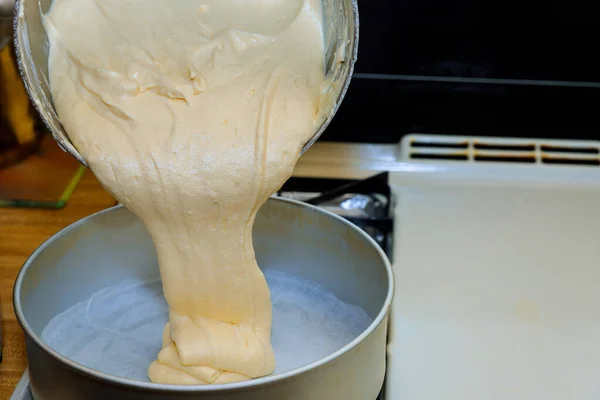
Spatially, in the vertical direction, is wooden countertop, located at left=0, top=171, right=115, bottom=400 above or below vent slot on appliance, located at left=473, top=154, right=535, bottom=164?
below

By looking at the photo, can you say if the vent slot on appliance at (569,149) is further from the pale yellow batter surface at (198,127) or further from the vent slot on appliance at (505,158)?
the pale yellow batter surface at (198,127)

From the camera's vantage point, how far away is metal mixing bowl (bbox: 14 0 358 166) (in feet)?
1.97

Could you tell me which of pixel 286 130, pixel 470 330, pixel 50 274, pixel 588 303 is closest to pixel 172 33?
pixel 286 130

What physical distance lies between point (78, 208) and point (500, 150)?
582 mm

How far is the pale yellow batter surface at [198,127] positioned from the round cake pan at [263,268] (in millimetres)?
107

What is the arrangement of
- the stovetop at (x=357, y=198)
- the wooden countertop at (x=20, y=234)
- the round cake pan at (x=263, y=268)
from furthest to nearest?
the stovetop at (x=357, y=198)
the wooden countertop at (x=20, y=234)
the round cake pan at (x=263, y=268)

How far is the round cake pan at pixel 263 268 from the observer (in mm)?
494

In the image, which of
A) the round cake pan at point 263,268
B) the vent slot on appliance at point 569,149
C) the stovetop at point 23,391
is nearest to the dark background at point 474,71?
the vent slot on appliance at point 569,149

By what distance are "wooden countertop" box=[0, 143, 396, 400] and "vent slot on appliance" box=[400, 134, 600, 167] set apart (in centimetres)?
4

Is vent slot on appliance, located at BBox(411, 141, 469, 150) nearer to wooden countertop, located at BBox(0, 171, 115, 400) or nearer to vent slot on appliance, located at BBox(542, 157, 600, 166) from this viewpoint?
vent slot on appliance, located at BBox(542, 157, 600, 166)

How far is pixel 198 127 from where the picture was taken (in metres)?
0.58

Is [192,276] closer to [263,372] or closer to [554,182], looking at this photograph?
[263,372]

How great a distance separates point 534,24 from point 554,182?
0.21m

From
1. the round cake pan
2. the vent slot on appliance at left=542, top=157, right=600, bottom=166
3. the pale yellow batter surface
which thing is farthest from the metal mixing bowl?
the vent slot on appliance at left=542, top=157, right=600, bottom=166
